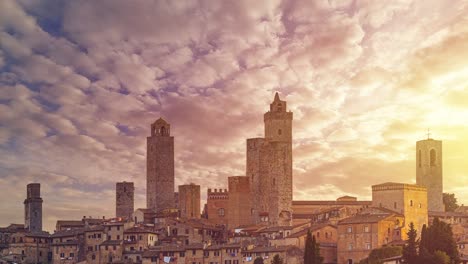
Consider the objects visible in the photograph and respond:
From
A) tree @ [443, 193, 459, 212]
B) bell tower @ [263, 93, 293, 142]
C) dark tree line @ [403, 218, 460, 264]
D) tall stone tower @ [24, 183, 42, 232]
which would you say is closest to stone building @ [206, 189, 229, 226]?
bell tower @ [263, 93, 293, 142]

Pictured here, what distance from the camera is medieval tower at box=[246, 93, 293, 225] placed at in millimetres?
91062

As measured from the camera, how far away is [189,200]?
322 feet

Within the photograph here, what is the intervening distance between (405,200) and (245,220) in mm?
21794

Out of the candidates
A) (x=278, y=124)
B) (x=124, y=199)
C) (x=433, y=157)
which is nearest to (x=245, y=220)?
(x=278, y=124)

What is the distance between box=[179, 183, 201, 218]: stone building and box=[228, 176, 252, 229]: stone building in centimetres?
717

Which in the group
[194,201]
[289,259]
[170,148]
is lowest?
[289,259]

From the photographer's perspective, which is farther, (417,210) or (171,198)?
(171,198)

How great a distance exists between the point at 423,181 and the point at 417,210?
73.6ft

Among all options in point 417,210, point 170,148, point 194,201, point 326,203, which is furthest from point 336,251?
point 170,148

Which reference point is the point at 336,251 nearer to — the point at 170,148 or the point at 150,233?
the point at 150,233

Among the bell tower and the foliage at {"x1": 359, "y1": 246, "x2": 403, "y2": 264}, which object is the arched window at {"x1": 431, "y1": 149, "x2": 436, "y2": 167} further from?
the foliage at {"x1": 359, "y1": 246, "x2": 403, "y2": 264}

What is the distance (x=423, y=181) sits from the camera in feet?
329

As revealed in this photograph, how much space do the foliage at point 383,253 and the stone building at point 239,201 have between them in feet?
84.2

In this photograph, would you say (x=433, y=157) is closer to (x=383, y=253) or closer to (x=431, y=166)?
(x=431, y=166)
